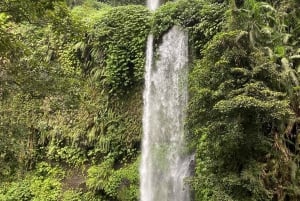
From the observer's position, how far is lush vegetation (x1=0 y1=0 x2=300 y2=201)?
5.44 metres

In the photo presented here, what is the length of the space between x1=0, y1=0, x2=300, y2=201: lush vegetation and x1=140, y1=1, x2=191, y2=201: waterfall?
0.26 meters

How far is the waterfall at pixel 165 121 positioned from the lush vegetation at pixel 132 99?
26 centimetres

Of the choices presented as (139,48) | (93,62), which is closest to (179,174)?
(139,48)

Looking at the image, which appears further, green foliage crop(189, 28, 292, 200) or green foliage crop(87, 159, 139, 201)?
green foliage crop(87, 159, 139, 201)

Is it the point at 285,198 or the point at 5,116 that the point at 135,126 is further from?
the point at 285,198

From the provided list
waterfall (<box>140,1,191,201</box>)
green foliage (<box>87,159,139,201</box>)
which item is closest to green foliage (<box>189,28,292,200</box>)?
waterfall (<box>140,1,191,201</box>)

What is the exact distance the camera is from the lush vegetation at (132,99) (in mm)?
→ 5441

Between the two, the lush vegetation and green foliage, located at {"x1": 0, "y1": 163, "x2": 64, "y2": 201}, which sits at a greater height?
the lush vegetation

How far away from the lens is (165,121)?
30.3 feet

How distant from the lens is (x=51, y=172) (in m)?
10.6

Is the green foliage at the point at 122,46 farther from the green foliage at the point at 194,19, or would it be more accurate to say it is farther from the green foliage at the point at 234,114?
the green foliage at the point at 234,114

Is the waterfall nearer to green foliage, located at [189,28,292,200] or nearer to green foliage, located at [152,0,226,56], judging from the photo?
green foliage, located at [152,0,226,56]

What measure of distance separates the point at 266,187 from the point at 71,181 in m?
6.12

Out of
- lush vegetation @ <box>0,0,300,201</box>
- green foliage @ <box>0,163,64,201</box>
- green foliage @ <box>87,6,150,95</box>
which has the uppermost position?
green foliage @ <box>87,6,150,95</box>
